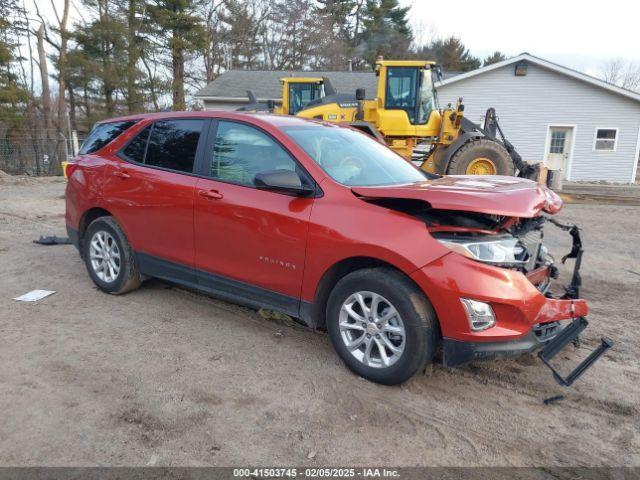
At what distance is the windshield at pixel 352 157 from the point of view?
3596 mm

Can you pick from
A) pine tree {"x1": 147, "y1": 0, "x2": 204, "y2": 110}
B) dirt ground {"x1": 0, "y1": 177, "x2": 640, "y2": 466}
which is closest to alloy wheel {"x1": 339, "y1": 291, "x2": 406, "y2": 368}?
dirt ground {"x1": 0, "y1": 177, "x2": 640, "y2": 466}

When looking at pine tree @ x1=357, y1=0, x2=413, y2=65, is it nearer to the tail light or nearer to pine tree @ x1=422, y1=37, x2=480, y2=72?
pine tree @ x1=422, y1=37, x2=480, y2=72

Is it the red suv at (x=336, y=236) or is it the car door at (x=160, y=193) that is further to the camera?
the car door at (x=160, y=193)

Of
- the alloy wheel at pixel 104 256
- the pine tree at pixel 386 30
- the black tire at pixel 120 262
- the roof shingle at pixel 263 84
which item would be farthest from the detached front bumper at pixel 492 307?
the pine tree at pixel 386 30

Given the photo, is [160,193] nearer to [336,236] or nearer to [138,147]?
[138,147]

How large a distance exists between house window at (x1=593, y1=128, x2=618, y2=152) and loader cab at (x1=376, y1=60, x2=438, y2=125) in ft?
38.6

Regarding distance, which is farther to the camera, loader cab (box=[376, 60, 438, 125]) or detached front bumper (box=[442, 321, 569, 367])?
loader cab (box=[376, 60, 438, 125])

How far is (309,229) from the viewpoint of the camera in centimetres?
330

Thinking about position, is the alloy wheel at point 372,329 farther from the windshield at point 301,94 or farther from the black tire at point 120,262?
the windshield at point 301,94

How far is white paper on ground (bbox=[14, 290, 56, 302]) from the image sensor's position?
471 cm

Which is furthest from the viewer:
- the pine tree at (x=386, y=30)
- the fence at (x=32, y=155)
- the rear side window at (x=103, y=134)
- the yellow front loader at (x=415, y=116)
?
the pine tree at (x=386, y=30)

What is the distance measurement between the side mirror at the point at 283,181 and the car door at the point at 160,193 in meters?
0.94

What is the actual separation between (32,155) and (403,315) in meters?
20.5

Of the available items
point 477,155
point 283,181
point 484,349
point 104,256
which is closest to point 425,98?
point 477,155
